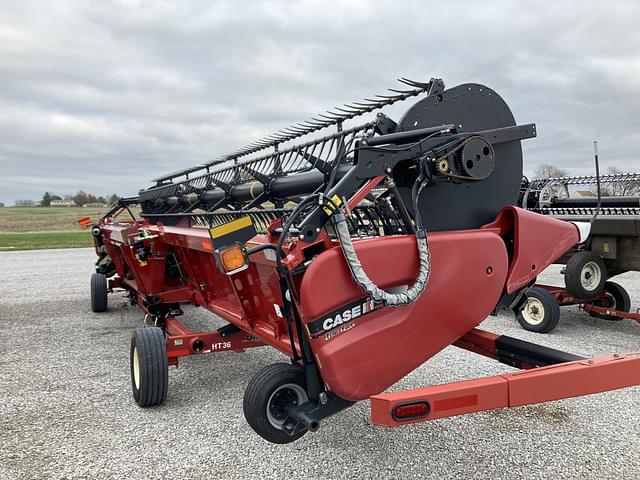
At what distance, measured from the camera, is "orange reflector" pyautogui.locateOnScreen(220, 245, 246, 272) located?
280cm

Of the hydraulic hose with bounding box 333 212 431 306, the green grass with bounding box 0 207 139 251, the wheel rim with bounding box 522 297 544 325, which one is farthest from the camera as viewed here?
the green grass with bounding box 0 207 139 251

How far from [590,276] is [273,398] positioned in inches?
202

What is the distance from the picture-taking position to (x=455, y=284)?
280 cm

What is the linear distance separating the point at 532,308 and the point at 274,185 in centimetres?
382

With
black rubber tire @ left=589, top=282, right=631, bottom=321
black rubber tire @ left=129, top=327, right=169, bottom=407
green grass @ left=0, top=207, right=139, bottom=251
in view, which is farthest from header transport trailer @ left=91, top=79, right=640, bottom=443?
green grass @ left=0, top=207, right=139, bottom=251

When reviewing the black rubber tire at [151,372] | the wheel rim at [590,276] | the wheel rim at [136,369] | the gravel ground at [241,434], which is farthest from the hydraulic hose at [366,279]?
the wheel rim at [590,276]

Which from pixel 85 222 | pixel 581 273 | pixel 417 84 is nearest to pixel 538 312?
pixel 581 273

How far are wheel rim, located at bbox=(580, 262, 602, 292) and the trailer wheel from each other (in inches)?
191

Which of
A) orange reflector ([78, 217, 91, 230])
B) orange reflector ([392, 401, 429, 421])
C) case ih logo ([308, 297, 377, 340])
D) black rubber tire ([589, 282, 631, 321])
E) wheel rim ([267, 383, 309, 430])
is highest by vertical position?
orange reflector ([78, 217, 91, 230])

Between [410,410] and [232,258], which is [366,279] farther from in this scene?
[232,258]

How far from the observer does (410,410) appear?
2311 millimetres

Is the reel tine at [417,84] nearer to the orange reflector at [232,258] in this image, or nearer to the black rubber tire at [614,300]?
the orange reflector at [232,258]

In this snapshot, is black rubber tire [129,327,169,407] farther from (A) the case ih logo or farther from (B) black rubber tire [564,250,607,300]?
(B) black rubber tire [564,250,607,300]

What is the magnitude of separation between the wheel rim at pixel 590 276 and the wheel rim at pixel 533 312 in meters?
0.59
